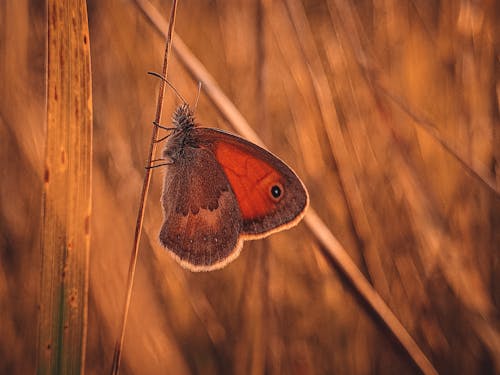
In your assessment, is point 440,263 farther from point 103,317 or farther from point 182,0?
point 182,0

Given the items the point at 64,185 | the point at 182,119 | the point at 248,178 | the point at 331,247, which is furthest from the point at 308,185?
the point at 64,185

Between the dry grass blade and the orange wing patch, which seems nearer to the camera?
the dry grass blade

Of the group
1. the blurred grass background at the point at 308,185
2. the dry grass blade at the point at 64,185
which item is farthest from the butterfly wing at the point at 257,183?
the dry grass blade at the point at 64,185

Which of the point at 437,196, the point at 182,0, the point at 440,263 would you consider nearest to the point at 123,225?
the point at 182,0

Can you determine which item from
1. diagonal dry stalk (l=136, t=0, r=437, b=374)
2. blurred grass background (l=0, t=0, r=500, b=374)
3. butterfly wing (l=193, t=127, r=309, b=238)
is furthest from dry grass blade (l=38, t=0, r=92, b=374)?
blurred grass background (l=0, t=0, r=500, b=374)

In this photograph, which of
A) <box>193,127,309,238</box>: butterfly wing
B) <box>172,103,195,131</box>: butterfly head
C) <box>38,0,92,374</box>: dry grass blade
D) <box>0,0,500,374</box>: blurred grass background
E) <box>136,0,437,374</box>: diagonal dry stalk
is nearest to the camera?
<box>38,0,92,374</box>: dry grass blade

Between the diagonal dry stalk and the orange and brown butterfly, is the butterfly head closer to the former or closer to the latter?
the orange and brown butterfly
